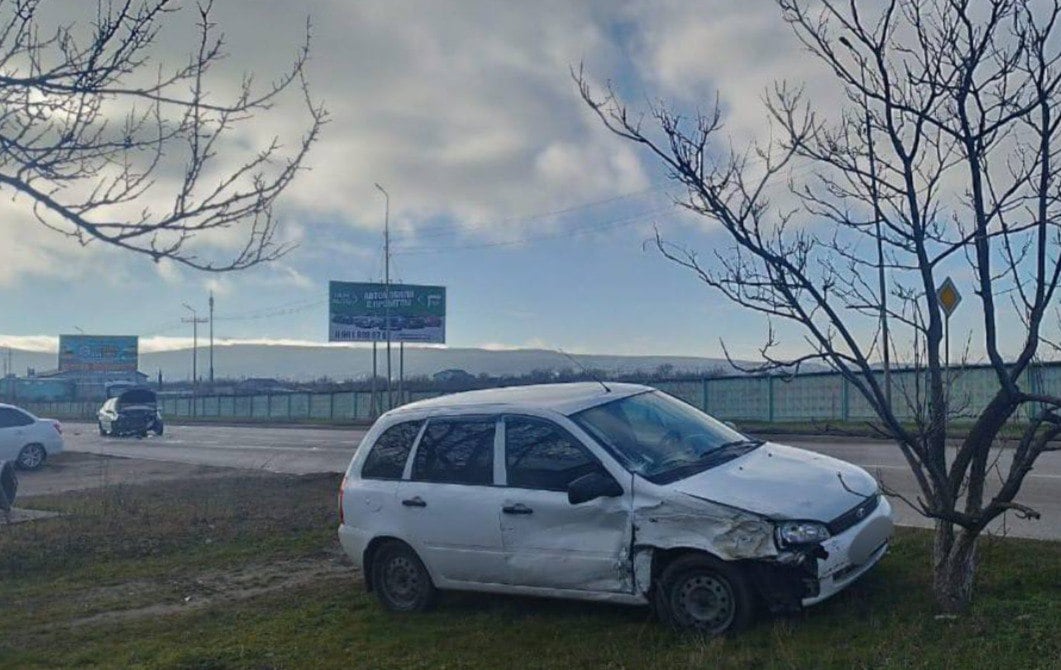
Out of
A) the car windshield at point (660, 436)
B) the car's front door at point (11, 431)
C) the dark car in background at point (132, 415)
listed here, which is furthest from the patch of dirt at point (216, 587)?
the dark car in background at point (132, 415)

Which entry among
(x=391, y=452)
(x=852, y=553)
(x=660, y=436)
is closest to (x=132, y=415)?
(x=391, y=452)

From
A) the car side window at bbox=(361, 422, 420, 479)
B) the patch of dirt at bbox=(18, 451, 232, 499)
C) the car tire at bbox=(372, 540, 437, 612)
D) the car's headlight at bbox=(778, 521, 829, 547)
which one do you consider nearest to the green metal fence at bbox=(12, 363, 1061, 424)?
the car's headlight at bbox=(778, 521, 829, 547)

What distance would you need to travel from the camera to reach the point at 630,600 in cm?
680

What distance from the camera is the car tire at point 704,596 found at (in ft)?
20.9

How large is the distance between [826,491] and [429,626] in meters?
2.69

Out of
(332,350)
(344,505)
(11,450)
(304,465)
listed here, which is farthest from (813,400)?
(332,350)

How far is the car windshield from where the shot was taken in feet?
→ 23.5

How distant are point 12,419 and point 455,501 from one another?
20011 mm

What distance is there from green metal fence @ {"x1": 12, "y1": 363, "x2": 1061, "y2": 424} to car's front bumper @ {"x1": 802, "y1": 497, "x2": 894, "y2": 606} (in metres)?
0.76

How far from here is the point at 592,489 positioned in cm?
688

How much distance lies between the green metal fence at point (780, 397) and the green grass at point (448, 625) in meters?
1.13

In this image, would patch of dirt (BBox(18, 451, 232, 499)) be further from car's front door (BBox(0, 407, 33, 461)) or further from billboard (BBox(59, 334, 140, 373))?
billboard (BBox(59, 334, 140, 373))

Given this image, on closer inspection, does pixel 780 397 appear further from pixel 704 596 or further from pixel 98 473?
pixel 704 596

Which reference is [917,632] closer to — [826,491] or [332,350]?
[826,491]
